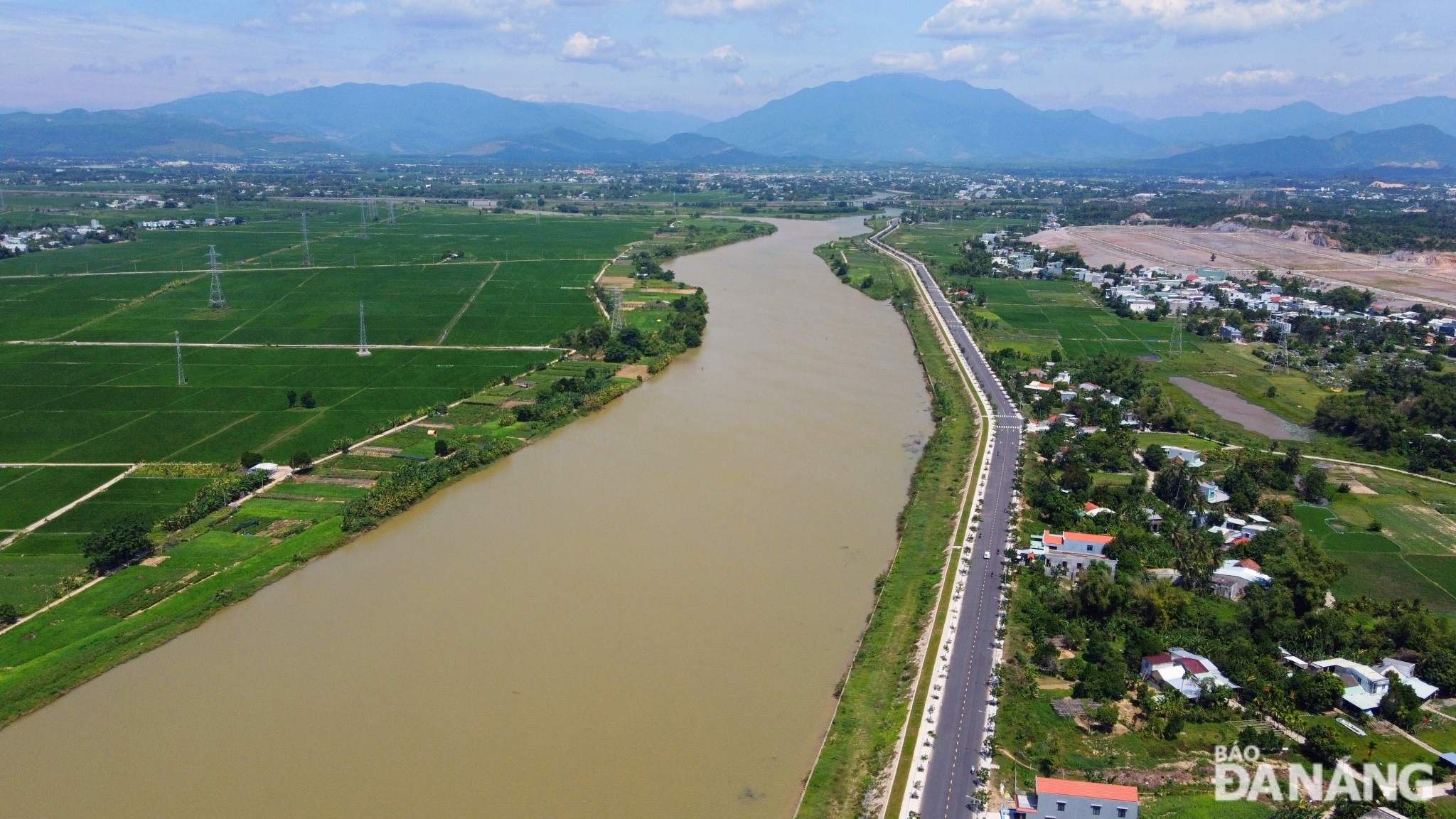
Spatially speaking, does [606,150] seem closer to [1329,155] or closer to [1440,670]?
[1329,155]

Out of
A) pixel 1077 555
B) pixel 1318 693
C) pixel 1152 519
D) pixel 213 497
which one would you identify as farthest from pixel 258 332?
pixel 1318 693

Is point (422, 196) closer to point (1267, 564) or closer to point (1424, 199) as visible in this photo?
point (1267, 564)

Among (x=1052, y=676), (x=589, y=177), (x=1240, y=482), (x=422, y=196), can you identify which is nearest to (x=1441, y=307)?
(x=1240, y=482)

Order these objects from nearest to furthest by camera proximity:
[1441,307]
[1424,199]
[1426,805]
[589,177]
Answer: [1426,805], [1441,307], [1424,199], [589,177]

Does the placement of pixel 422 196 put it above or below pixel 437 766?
above

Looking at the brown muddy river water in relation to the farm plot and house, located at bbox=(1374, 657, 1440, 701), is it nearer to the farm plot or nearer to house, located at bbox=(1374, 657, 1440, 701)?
house, located at bbox=(1374, 657, 1440, 701)

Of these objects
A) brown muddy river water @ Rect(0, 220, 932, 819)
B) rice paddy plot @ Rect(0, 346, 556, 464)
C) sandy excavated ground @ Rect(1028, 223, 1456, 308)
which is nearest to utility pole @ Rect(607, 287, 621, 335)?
rice paddy plot @ Rect(0, 346, 556, 464)

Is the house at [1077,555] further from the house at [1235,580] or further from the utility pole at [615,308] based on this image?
the utility pole at [615,308]

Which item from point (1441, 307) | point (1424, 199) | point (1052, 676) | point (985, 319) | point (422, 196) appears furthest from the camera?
point (1424, 199)

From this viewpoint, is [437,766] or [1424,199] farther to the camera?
[1424,199]
